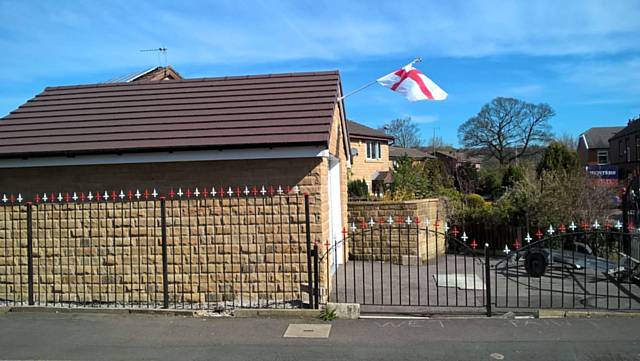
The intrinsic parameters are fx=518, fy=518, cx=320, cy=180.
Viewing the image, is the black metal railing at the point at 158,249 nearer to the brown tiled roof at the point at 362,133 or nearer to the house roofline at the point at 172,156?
the house roofline at the point at 172,156

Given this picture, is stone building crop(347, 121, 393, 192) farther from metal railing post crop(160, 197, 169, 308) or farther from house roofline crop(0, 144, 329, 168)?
metal railing post crop(160, 197, 169, 308)

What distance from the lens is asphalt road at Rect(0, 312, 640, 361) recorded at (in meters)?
6.07

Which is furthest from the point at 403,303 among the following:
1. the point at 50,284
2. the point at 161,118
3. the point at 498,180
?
the point at 498,180

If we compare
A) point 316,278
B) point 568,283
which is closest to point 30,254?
point 316,278

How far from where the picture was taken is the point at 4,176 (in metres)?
9.38

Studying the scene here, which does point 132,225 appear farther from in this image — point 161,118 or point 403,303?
point 403,303

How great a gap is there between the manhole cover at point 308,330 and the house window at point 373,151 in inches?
1304

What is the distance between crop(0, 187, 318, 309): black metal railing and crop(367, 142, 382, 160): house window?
31.9 meters

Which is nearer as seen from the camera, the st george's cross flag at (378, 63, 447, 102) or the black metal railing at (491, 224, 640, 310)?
the black metal railing at (491, 224, 640, 310)

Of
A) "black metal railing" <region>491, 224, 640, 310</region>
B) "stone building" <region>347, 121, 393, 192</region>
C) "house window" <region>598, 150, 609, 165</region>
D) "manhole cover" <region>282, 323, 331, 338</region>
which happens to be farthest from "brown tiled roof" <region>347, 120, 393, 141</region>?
"house window" <region>598, 150, 609, 165</region>

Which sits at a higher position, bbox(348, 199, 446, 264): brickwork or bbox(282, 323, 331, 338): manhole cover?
bbox(348, 199, 446, 264): brickwork

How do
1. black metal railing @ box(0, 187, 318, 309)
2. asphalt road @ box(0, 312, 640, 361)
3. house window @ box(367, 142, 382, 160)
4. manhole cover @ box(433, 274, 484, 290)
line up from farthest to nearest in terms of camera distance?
1. house window @ box(367, 142, 382, 160)
2. manhole cover @ box(433, 274, 484, 290)
3. black metal railing @ box(0, 187, 318, 309)
4. asphalt road @ box(0, 312, 640, 361)

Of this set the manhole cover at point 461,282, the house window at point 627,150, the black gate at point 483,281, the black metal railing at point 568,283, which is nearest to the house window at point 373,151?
the black gate at point 483,281

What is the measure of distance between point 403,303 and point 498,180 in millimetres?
39071
